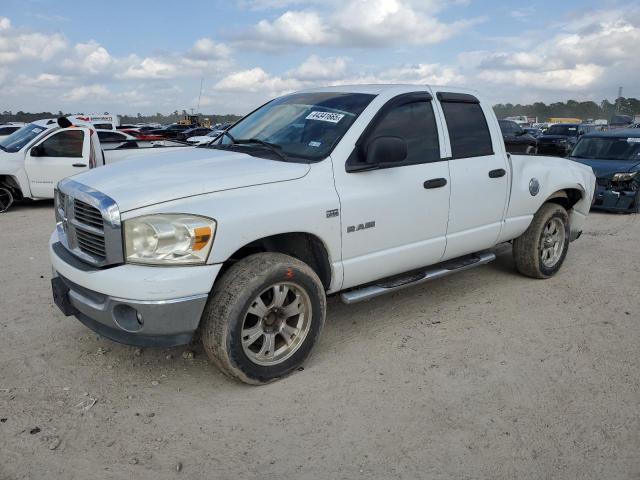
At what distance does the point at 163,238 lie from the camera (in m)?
3.02

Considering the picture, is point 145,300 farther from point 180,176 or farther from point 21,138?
point 21,138

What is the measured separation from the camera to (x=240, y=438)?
118 inches

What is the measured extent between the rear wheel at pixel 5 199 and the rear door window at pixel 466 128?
8822mm

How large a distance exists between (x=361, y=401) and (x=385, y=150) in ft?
5.48

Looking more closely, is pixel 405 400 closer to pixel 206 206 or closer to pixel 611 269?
pixel 206 206

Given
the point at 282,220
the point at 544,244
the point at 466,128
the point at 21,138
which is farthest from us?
the point at 21,138

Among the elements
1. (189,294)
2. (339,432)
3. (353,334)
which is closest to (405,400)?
(339,432)

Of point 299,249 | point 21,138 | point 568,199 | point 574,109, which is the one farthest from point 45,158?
point 574,109

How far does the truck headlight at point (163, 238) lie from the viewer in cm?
302

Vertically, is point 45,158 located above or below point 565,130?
below

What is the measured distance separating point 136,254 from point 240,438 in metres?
1.20

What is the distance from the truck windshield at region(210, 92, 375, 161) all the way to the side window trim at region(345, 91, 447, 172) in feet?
0.41

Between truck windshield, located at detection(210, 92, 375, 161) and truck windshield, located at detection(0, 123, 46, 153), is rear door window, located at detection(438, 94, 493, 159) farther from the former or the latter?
truck windshield, located at detection(0, 123, 46, 153)

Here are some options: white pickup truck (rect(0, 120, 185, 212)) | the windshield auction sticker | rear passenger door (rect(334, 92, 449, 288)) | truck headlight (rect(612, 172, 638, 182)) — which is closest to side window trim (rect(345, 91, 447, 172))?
rear passenger door (rect(334, 92, 449, 288))
